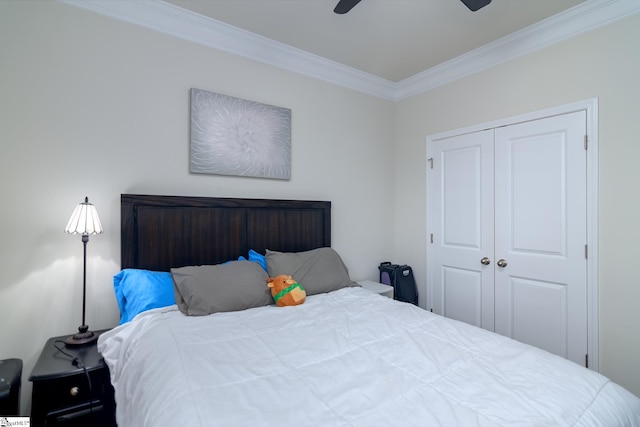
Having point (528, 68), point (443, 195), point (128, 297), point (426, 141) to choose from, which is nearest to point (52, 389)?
point (128, 297)

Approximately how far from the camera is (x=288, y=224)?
8.86 ft

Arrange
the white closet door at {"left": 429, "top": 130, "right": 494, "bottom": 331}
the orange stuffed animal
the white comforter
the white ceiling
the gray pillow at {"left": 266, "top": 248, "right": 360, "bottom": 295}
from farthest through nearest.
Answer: the white closet door at {"left": 429, "top": 130, "right": 494, "bottom": 331}, the gray pillow at {"left": 266, "top": 248, "right": 360, "bottom": 295}, the white ceiling, the orange stuffed animal, the white comforter

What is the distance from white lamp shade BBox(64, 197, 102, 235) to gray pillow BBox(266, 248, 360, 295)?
110 centimetres

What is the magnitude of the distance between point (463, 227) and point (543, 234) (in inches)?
25.6

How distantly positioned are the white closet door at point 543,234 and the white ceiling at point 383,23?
0.79m

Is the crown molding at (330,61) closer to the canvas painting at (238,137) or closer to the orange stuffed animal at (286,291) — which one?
the canvas painting at (238,137)

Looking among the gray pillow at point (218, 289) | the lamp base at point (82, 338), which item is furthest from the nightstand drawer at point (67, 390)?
the gray pillow at point (218, 289)

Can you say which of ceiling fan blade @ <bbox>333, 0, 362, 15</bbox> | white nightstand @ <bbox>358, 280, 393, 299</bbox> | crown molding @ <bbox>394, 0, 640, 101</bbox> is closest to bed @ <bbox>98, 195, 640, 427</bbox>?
white nightstand @ <bbox>358, 280, 393, 299</bbox>

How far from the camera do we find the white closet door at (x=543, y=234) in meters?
2.21

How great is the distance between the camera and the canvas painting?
7.56 feet

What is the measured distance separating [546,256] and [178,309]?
265 centimetres

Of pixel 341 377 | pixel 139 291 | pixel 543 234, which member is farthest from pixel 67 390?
pixel 543 234

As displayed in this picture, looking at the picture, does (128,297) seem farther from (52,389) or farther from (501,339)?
(501,339)

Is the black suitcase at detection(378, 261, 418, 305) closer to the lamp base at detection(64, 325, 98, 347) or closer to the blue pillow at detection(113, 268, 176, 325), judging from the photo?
the blue pillow at detection(113, 268, 176, 325)
